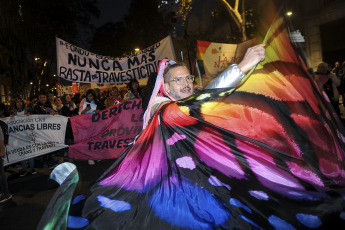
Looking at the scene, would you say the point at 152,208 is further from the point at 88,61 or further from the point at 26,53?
the point at 26,53

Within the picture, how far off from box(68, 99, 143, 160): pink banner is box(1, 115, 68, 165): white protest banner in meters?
0.57

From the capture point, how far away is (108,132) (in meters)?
→ 7.12

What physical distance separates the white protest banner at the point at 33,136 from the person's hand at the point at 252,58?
6220mm

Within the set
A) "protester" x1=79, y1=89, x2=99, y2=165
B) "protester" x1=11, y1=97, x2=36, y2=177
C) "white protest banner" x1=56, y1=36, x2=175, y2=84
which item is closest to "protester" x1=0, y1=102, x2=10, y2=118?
"protester" x1=11, y1=97, x2=36, y2=177

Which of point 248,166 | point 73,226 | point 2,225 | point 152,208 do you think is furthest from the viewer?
point 2,225

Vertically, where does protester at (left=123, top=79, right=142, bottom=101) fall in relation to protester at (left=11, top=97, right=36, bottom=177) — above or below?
above

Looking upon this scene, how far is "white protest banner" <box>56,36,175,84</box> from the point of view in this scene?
8.03m

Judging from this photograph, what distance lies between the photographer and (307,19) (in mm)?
20406

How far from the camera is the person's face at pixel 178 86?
114 inches

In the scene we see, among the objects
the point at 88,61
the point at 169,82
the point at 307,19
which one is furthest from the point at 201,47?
the point at 307,19

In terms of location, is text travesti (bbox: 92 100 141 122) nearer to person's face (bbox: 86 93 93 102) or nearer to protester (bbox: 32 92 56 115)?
person's face (bbox: 86 93 93 102)

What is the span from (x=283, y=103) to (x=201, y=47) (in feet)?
27.3

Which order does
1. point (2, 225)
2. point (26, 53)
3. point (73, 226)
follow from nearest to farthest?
point (73, 226)
point (2, 225)
point (26, 53)

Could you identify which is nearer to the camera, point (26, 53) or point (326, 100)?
point (326, 100)
